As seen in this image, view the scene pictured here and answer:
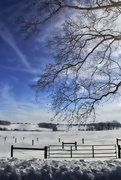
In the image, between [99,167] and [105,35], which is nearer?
[99,167]

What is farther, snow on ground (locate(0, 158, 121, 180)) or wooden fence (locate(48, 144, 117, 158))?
wooden fence (locate(48, 144, 117, 158))

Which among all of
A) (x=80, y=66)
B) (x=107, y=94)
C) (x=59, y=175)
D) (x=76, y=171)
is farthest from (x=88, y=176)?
(x=80, y=66)

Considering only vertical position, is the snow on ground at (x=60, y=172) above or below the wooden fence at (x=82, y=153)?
above

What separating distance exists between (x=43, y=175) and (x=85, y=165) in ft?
4.68

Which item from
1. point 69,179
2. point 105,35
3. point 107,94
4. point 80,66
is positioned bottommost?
point 69,179

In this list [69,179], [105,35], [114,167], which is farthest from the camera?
[105,35]

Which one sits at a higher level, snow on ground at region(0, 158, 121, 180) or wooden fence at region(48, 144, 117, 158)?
snow on ground at region(0, 158, 121, 180)

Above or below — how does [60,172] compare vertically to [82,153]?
above

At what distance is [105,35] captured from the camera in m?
11.4

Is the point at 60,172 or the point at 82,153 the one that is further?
the point at 82,153

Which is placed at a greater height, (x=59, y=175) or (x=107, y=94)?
(x=107, y=94)

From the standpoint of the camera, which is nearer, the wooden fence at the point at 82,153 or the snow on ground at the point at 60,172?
the snow on ground at the point at 60,172

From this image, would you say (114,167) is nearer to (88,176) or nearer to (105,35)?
(88,176)

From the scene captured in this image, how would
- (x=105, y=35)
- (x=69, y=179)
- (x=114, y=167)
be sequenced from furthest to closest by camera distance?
(x=105, y=35), (x=114, y=167), (x=69, y=179)
